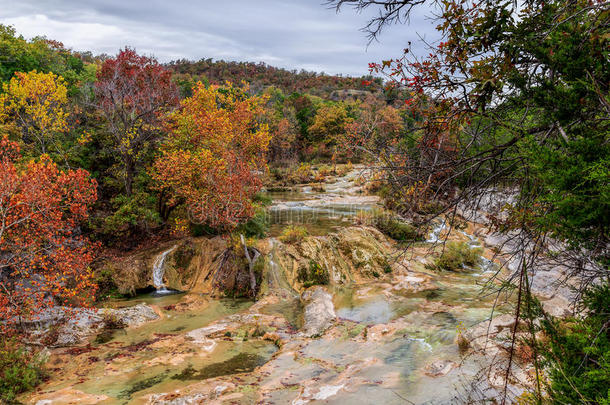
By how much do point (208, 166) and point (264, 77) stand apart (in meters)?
80.9

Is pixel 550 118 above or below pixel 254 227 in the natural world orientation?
above

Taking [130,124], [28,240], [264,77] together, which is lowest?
[28,240]

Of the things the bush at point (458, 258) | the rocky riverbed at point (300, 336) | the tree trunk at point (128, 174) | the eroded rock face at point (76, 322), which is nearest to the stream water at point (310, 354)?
the rocky riverbed at point (300, 336)

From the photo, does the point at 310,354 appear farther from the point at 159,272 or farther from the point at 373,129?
the point at 159,272

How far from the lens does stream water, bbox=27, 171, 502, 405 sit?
6.46m

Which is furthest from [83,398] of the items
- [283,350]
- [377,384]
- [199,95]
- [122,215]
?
[199,95]

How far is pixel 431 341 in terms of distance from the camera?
8.31 meters

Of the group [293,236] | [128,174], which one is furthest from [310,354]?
[128,174]

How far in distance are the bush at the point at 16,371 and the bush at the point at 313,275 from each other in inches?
321

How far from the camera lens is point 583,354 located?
3334 millimetres

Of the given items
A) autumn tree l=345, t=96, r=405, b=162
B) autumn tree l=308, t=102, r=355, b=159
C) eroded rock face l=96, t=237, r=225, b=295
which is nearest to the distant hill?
autumn tree l=345, t=96, r=405, b=162

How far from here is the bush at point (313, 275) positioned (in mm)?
13109

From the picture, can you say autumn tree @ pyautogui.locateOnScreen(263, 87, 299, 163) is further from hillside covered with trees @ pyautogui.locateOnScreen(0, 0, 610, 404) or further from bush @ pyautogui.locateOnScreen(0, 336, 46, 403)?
bush @ pyautogui.locateOnScreen(0, 336, 46, 403)

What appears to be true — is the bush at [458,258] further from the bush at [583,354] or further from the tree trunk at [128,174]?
the tree trunk at [128,174]
